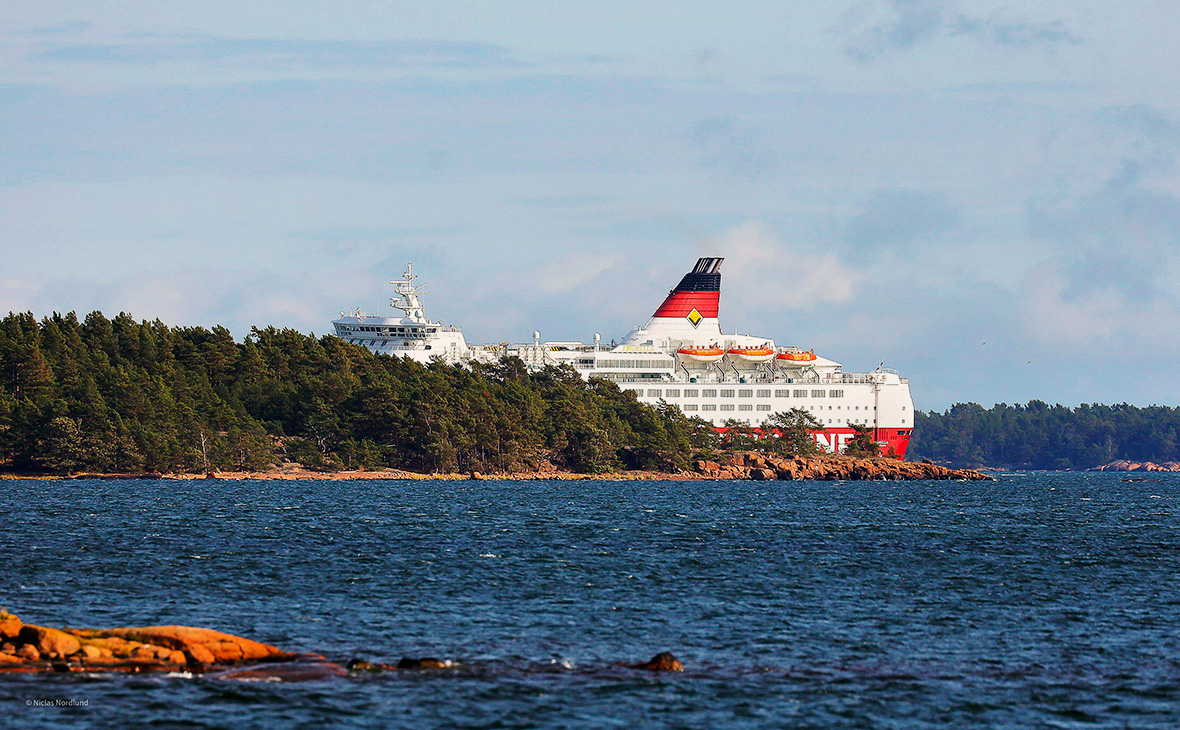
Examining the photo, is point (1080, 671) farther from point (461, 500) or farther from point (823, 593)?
point (461, 500)

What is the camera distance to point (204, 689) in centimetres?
2188

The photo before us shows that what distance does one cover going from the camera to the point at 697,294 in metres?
138

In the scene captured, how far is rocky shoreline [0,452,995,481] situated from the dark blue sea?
1323 inches

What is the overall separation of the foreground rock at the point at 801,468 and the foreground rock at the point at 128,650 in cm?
9262

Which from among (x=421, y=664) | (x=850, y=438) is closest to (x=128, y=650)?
(x=421, y=664)

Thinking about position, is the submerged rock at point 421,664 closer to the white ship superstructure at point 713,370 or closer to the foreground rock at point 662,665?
the foreground rock at point 662,665

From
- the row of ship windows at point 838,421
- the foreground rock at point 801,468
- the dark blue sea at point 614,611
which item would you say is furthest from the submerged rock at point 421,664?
the row of ship windows at point 838,421

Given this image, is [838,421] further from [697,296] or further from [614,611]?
[614,611]

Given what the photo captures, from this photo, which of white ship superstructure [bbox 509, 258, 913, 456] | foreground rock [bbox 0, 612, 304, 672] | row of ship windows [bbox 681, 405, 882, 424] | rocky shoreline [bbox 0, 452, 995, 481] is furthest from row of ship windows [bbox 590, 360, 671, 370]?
foreground rock [bbox 0, 612, 304, 672]

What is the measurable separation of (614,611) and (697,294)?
107m

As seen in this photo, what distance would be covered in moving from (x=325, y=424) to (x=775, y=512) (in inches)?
1660

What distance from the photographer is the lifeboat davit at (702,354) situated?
13375 cm

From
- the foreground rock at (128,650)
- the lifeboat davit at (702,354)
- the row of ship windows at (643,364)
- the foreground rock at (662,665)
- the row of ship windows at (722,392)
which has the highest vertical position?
the lifeboat davit at (702,354)

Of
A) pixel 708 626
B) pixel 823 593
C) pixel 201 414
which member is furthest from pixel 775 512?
pixel 201 414
